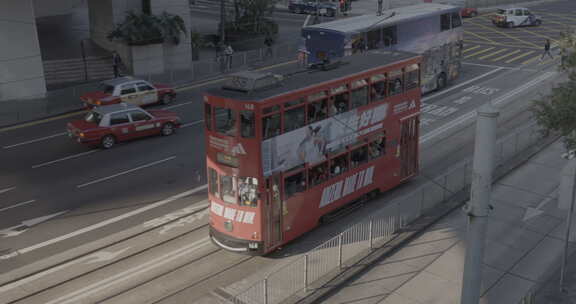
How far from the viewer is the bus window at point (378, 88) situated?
18.8m

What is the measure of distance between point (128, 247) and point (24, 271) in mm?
2763

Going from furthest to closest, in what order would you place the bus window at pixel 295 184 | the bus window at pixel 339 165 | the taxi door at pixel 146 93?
the taxi door at pixel 146 93 → the bus window at pixel 339 165 → the bus window at pixel 295 184

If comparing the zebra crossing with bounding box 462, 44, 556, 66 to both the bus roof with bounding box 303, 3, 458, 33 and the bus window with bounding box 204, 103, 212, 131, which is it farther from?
the bus window with bounding box 204, 103, 212, 131

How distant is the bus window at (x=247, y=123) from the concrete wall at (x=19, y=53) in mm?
22352

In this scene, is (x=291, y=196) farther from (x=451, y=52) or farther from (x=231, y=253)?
(x=451, y=52)

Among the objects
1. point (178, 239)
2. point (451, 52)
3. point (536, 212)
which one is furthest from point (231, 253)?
point (451, 52)

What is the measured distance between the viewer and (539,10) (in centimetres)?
6775

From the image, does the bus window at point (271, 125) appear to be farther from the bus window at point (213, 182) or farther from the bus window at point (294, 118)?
the bus window at point (213, 182)

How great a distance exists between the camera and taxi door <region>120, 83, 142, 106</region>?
100ft

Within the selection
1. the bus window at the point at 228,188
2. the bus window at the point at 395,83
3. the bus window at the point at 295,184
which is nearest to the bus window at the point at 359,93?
the bus window at the point at 395,83

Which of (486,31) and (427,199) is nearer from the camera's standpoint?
(427,199)

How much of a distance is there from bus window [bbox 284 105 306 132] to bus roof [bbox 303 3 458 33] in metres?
13.9

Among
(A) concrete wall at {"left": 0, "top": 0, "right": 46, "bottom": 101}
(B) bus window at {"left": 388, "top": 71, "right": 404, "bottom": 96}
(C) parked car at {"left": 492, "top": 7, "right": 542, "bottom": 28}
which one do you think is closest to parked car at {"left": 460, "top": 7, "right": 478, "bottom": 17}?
(C) parked car at {"left": 492, "top": 7, "right": 542, "bottom": 28}

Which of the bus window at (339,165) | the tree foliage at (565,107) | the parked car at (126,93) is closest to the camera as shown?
the tree foliage at (565,107)
